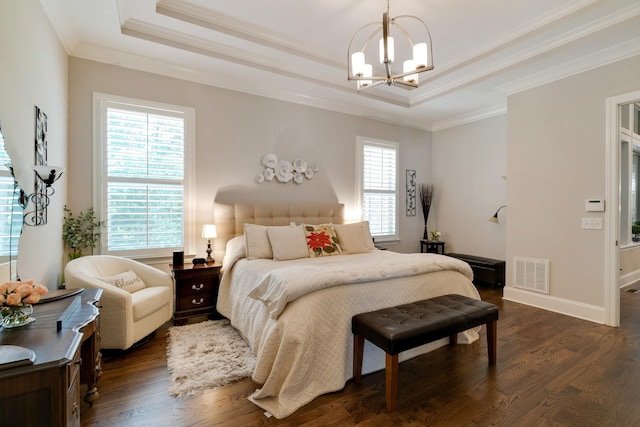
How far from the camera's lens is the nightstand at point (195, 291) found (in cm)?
323

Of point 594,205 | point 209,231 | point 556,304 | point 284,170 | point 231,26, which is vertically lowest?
point 556,304

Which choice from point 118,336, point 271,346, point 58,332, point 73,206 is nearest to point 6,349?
point 58,332

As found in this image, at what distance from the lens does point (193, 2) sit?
9.18ft

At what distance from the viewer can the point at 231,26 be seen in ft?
10.2

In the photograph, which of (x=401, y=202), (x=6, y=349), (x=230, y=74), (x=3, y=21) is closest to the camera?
(x=6, y=349)

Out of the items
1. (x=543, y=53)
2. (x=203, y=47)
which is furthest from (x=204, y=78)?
(x=543, y=53)

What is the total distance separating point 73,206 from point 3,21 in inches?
77.5

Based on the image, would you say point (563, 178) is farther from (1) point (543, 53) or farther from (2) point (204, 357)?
(2) point (204, 357)

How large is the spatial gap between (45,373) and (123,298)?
5.00ft

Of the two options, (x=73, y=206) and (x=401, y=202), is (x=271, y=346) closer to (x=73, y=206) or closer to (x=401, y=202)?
(x=73, y=206)

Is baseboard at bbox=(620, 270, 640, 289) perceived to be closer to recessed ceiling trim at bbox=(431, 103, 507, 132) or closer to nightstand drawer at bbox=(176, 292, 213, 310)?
recessed ceiling trim at bbox=(431, 103, 507, 132)

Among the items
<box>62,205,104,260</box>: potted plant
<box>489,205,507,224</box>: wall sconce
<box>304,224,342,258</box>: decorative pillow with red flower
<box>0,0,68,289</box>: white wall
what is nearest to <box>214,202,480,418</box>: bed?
<box>304,224,342,258</box>: decorative pillow with red flower

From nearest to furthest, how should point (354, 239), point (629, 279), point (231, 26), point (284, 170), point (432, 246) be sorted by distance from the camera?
point (231, 26)
point (354, 239)
point (284, 170)
point (629, 279)
point (432, 246)

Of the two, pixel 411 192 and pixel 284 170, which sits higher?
pixel 284 170
